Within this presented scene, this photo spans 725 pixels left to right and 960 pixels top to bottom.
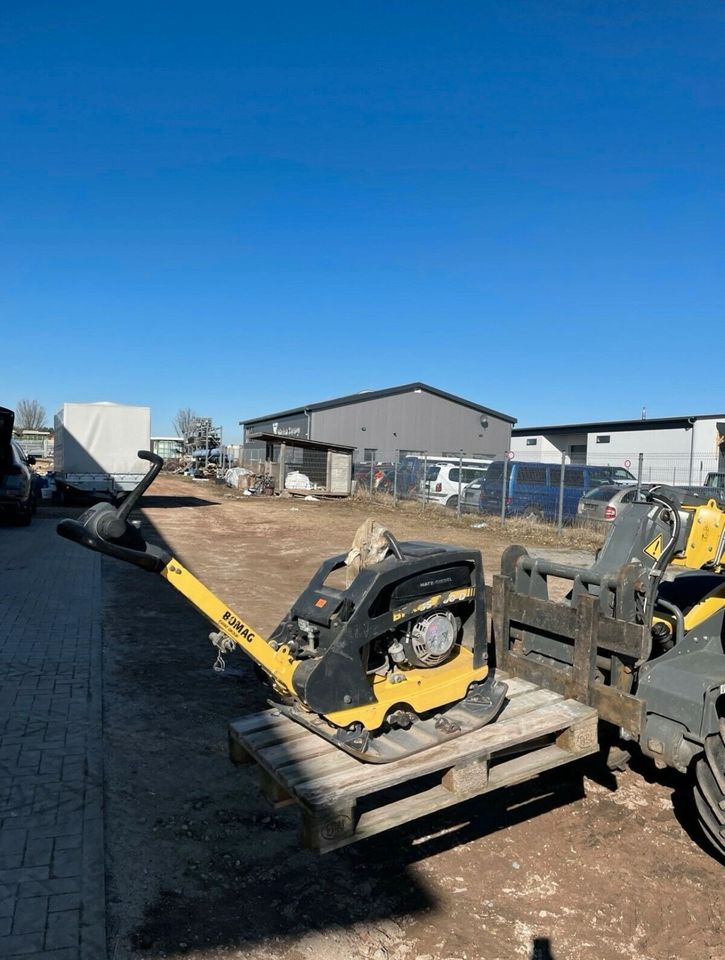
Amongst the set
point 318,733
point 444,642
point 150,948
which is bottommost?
point 150,948

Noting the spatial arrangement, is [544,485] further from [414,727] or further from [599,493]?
[414,727]

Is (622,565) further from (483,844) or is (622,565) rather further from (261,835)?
(261,835)

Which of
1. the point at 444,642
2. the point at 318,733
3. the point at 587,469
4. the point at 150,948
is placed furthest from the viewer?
the point at 587,469

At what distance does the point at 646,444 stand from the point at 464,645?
3755cm

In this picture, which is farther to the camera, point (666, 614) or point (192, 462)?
point (192, 462)

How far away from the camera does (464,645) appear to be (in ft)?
12.6

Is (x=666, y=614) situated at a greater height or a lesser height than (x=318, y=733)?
greater

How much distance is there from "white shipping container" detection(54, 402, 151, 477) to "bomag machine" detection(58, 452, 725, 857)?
17.1 metres

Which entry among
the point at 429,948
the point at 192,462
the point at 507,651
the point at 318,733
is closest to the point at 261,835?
the point at 318,733

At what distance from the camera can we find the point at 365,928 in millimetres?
3012

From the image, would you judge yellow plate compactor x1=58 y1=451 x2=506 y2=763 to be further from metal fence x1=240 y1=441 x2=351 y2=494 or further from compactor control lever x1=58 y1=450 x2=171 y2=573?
metal fence x1=240 y1=441 x2=351 y2=494

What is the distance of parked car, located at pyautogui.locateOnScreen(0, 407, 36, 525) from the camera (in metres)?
14.9

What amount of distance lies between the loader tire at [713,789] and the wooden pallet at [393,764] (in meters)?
0.52

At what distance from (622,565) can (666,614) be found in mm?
509
